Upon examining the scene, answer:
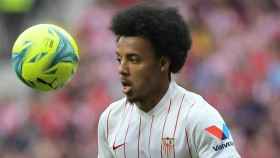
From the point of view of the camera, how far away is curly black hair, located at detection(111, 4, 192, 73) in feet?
19.8

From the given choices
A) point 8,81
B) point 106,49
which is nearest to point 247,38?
point 106,49

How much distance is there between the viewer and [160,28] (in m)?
6.04

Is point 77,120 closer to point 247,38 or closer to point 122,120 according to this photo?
point 247,38

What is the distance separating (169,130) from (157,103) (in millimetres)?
213

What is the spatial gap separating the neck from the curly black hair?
4.4 inches

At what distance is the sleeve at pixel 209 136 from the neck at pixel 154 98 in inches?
12.7

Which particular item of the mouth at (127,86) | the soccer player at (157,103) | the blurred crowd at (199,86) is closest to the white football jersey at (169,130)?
the soccer player at (157,103)

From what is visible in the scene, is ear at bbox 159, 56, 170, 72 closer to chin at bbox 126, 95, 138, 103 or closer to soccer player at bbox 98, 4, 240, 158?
soccer player at bbox 98, 4, 240, 158

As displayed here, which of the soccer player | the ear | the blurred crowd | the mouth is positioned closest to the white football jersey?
the soccer player

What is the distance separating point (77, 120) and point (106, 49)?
0.96 m

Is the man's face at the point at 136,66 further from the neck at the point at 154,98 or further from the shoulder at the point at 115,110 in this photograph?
the shoulder at the point at 115,110

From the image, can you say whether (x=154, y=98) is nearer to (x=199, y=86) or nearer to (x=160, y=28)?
(x=160, y=28)

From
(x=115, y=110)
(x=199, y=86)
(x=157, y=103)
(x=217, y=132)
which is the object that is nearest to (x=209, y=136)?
(x=217, y=132)

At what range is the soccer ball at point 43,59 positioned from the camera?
A: 6.41m
